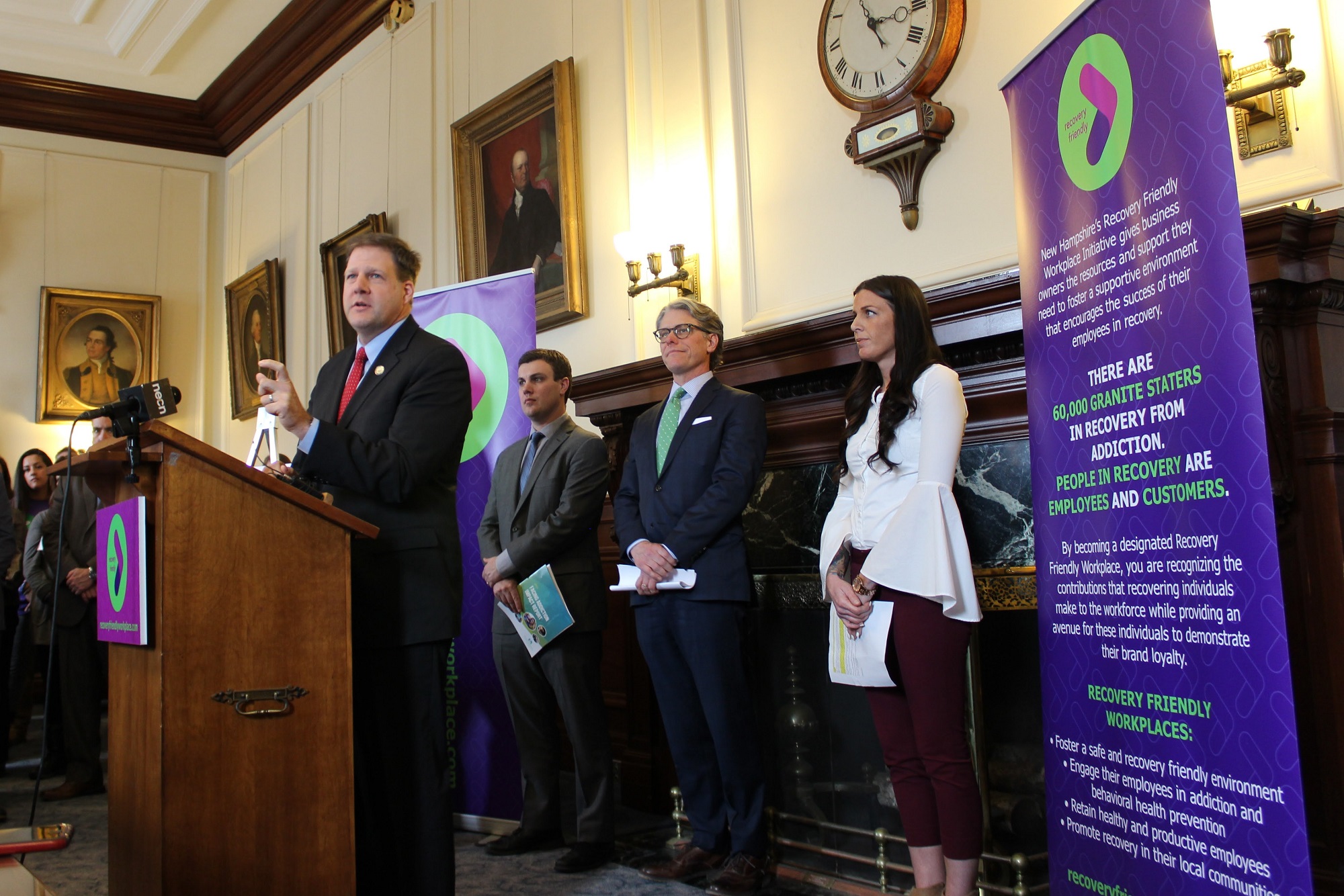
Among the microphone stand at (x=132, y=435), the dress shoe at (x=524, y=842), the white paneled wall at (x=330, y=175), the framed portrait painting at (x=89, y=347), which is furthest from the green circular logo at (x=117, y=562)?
the framed portrait painting at (x=89, y=347)

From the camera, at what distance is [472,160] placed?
6.00m

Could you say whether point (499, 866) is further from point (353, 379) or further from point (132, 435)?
point (132, 435)

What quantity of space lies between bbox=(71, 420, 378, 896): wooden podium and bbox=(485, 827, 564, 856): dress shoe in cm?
151

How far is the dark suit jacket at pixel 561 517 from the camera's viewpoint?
11.5ft

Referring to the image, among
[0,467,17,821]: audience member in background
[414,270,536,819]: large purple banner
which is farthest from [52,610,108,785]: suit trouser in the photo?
[414,270,536,819]: large purple banner

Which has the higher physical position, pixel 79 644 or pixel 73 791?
pixel 79 644

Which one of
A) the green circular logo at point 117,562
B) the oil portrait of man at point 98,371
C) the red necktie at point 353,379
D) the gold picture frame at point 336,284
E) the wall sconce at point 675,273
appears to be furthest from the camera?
the oil portrait of man at point 98,371

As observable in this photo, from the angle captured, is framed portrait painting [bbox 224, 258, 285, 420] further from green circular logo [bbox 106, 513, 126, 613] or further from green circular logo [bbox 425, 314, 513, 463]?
green circular logo [bbox 106, 513, 126, 613]

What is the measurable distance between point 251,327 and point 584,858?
6578mm

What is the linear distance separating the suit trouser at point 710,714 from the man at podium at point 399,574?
37.2 inches

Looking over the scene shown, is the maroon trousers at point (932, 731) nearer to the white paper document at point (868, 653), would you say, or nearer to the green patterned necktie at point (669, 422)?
the white paper document at point (868, 653)

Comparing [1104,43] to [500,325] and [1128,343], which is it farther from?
[500,325]

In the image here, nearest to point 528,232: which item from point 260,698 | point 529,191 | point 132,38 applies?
point 529,191

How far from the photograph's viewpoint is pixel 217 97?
8.92 metres
